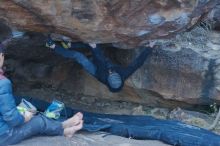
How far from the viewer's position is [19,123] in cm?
394

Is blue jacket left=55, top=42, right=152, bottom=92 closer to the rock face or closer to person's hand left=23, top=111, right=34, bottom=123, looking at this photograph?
the rock face

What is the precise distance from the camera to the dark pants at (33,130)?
13.1ft

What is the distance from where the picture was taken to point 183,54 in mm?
5430

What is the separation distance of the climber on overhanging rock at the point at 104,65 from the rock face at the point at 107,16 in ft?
1.45

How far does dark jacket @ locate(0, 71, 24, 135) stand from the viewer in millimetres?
3764

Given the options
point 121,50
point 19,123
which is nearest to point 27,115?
point 19,123

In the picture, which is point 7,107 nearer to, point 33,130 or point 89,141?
point 33,130

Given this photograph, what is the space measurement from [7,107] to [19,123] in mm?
221

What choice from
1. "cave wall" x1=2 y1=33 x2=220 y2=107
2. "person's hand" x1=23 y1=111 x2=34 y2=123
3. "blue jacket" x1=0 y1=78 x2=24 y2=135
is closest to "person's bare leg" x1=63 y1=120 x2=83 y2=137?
"person's hand" x1=23 y1=111 x2=34 y2=123

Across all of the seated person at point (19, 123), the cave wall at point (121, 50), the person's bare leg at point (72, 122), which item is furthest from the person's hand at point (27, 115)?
the cave wall at point (121, 50)

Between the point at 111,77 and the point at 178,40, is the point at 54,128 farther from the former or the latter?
the point at 178,40

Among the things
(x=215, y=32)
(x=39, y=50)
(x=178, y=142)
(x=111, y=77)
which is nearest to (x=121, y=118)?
(x=111, y=77)

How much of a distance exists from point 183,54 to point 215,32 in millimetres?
662

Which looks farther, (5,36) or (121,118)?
(121,118)
